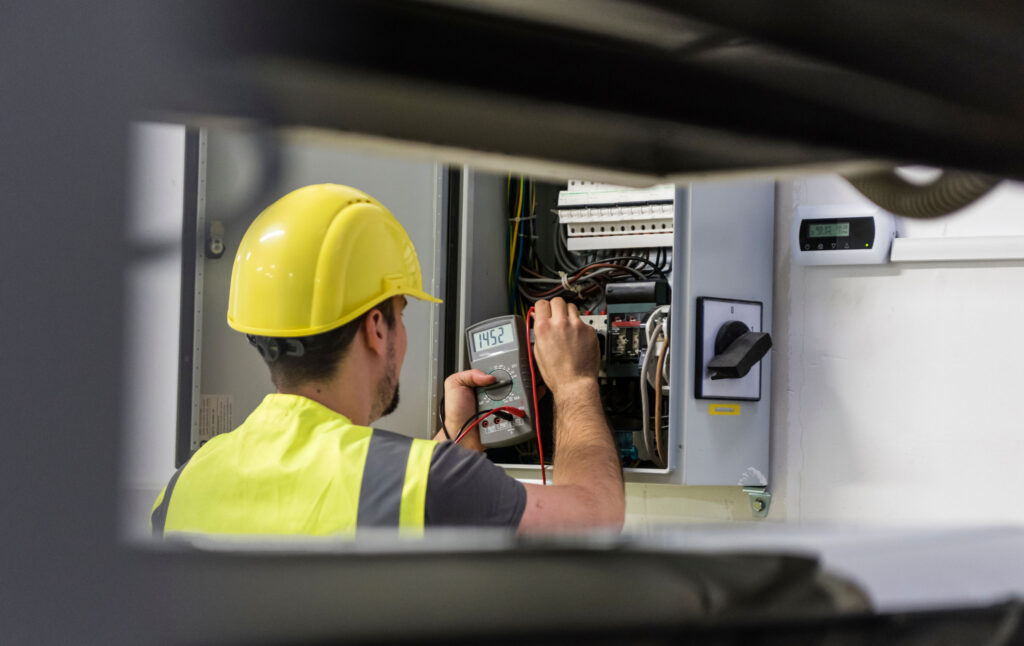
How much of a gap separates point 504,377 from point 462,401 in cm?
12

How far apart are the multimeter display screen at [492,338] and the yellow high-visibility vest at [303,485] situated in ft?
2.47

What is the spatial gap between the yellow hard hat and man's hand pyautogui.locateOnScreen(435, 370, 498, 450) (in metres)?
0.53

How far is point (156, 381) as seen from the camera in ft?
0.40

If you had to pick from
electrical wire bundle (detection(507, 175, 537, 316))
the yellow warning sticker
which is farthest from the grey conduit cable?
electrical wire bundle (detection(507, 175, 537, 316))

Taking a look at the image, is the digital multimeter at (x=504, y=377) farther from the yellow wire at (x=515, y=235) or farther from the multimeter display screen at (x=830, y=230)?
the multimeter display screen at (x=830, y=230)

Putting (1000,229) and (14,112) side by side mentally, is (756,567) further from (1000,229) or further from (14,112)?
(1000,229)

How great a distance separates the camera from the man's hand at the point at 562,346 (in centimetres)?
202

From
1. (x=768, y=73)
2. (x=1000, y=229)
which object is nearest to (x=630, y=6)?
(x=768, y=73)

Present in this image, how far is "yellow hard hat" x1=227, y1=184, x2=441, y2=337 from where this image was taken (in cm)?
152

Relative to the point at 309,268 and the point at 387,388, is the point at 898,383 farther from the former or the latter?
the point at 309,268

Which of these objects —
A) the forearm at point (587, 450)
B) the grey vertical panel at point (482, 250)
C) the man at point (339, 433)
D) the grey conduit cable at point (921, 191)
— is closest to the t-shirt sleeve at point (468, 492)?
the man at point (339, 433)

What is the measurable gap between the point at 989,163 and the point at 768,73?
0.07 meters

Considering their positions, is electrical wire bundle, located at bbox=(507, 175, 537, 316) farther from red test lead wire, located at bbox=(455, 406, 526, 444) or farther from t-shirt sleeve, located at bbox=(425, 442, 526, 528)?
t-shirt sleeve, located at bbox=(425, 442, 526, 528)

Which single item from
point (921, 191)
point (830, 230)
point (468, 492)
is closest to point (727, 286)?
point (830, 230)
